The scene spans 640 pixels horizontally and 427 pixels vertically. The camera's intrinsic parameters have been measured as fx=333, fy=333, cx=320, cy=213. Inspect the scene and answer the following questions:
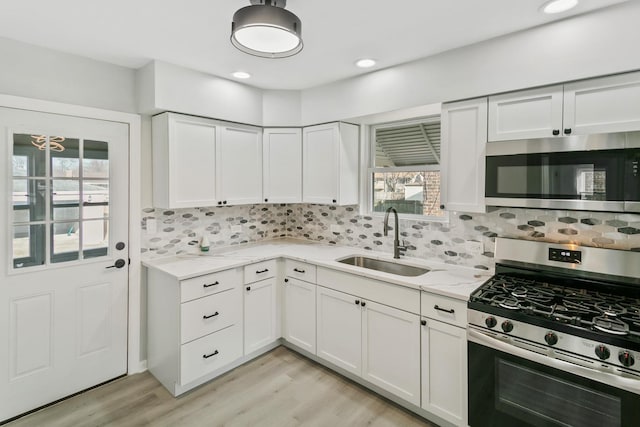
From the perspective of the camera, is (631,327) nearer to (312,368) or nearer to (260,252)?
(312,368)

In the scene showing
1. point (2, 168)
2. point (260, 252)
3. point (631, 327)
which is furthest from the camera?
point (260, 252)

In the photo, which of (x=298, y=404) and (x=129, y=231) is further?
(x=129, y=231)

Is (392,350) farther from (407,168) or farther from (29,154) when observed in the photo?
(29,154)

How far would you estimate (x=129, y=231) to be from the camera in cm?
272

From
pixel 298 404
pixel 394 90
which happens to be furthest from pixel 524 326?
pixel 394 90

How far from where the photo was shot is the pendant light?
A: 56.6 inches

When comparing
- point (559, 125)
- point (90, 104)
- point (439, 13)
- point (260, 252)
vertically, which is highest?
point (439, 13)

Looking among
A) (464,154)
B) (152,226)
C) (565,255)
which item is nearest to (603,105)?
(464,154)

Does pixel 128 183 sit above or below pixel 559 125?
below

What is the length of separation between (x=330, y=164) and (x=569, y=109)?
1817mm

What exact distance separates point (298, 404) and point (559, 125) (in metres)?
2.45

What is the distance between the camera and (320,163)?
3197 millimetres

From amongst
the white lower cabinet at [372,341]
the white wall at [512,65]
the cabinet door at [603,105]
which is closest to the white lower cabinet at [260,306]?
the white lower cabinet at [372,341]

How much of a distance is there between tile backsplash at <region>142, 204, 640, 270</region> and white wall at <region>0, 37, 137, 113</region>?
940mm
